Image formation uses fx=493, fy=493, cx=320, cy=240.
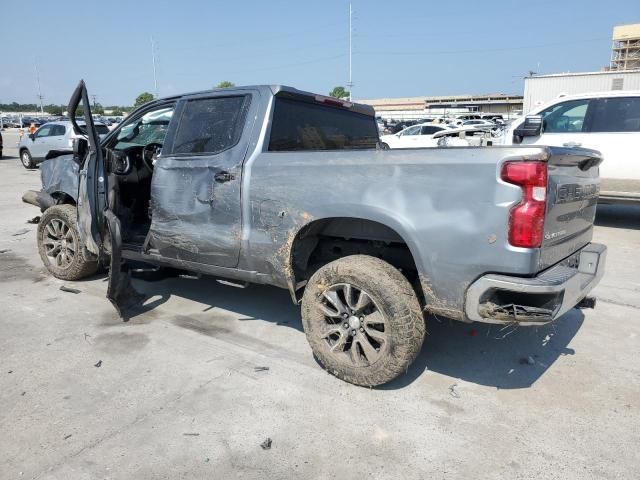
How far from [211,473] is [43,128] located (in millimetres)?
18770

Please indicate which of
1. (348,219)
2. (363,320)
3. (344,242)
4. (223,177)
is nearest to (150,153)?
(223,177)

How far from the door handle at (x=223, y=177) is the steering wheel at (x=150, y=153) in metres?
1.67

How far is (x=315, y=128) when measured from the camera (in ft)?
13.7

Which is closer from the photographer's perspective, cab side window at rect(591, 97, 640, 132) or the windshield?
the windshield

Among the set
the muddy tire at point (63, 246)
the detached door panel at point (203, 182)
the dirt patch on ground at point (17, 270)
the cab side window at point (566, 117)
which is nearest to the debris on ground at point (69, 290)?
the muddy tire at point (63, 246)

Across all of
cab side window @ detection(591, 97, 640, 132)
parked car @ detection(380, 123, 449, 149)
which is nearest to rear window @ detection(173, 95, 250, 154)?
cab side window @ detection(591, 97, 640, 132)

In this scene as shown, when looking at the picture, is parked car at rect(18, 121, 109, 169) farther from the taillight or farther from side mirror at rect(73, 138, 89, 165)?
the taillight

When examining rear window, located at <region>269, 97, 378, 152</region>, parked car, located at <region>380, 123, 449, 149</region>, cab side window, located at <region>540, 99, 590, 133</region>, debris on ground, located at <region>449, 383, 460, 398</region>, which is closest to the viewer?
debris on ground, located at <region>449, 383, 460, 398</region>

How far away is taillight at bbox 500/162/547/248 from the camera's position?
257 cm

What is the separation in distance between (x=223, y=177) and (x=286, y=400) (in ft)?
5.63

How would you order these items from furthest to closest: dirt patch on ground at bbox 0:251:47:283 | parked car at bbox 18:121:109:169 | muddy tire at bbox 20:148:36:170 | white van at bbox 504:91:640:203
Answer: muddy tire at bbox 20:148:36:170 < parked car at bbox 18:121:109:169 < white van at bbox 504:91:640:203 < dirt patch on ground at bbox 0:251:47:283

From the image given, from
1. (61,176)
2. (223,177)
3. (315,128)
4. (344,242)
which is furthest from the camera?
(61,176)

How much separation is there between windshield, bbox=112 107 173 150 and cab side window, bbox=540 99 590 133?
6262 mm

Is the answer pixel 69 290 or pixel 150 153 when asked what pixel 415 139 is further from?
pixel 69 290
